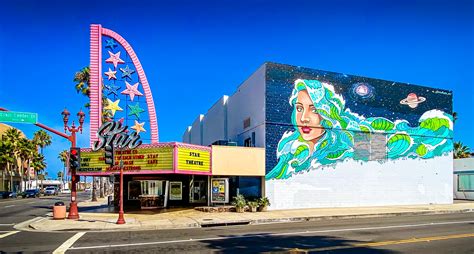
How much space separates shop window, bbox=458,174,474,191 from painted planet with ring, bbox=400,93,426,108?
1326 centimetres

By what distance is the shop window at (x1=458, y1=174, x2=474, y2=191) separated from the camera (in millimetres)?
42594

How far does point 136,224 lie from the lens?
20531 millimetres

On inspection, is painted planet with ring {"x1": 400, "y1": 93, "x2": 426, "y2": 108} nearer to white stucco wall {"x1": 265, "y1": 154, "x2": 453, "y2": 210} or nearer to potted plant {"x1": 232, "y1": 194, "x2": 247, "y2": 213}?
white stucco wall {"x1": 265, "y1": 154, "x2": 453, "y2": 210}

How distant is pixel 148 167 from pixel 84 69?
2463cm

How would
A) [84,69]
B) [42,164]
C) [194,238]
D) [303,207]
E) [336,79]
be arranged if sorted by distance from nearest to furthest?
[194,238] < [303,207] < [336,79] < [84,69] < [42,164]

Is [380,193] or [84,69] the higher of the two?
[84,69]

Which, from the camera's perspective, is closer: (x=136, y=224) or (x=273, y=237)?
(x=273, y=237)

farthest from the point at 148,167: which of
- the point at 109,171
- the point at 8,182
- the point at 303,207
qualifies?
the point at 8,182

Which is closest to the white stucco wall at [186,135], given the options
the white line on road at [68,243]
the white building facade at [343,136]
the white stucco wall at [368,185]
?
the white building facade at [343,136]

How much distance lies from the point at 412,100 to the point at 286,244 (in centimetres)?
2565

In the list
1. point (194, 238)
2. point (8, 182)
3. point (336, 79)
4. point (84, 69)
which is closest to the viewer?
point (194, 238)

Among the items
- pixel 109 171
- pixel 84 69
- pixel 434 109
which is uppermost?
pixel 84 69

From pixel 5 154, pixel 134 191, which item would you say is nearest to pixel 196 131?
pixel 134 191

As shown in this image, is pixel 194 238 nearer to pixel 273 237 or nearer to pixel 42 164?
pixel 273 237
